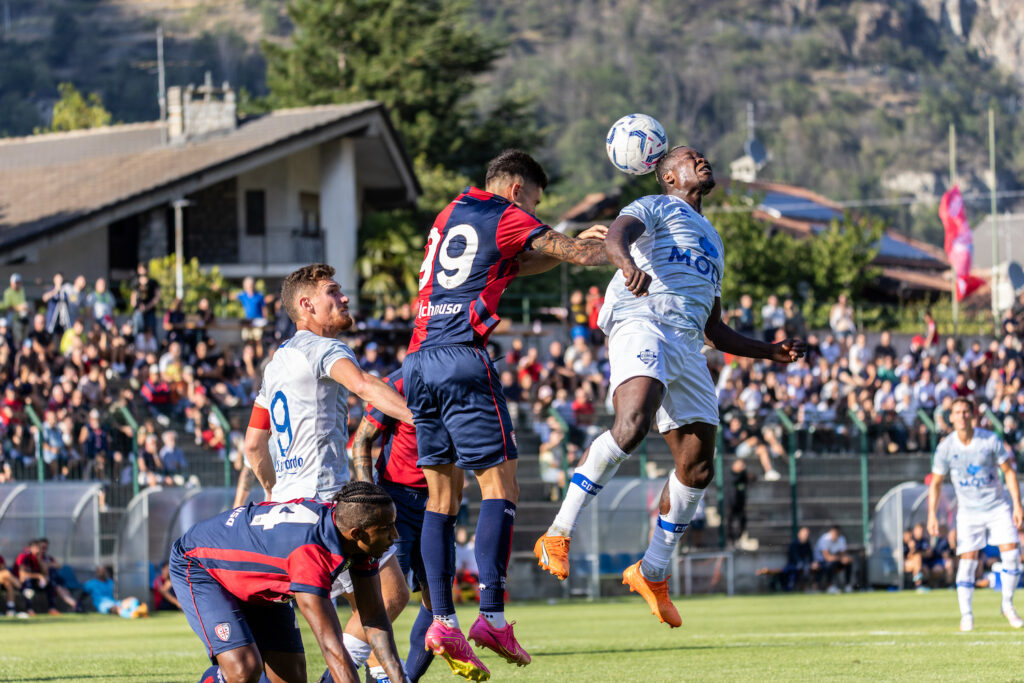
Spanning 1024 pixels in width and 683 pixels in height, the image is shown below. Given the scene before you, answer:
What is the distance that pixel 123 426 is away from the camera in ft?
70.2

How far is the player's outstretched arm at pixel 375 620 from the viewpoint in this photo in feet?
21.7

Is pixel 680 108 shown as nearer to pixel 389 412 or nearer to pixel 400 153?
pixel 400 153

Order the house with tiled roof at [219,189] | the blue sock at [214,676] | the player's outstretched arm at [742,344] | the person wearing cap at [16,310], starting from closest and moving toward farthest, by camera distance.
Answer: the blue sock at [214,676] → the player's outstretched arm at [742,344] → the person wearing cap at [16,310] → the house with tiled roof at [219,189]

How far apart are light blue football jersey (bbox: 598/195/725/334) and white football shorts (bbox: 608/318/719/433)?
8 centimetres

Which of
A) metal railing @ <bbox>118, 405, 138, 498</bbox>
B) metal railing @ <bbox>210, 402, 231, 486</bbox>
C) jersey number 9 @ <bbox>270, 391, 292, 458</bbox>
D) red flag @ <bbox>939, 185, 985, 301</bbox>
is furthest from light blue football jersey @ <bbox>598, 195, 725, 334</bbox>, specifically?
red flag @ <bbox>939, 185, 985, 301</bbox>

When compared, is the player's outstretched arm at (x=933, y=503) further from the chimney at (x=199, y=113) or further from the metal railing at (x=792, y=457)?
the chimney at (x=199, y=113)

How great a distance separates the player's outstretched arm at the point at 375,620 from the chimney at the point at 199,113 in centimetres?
3503

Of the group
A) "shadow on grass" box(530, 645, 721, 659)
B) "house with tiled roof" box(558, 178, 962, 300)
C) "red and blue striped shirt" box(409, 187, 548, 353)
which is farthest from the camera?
"house with tiled roof" box(558, 178, 962, 300)

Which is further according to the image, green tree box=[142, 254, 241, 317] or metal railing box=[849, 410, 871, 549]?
green tree box=[142, 254, 241, 317]

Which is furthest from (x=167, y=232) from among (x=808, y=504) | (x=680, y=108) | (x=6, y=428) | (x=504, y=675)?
(x=680, y=108)

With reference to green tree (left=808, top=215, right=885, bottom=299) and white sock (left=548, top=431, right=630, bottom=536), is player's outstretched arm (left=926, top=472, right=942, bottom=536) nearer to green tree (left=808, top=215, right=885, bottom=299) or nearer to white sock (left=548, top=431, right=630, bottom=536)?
white sock (left=548, top=431, right=630, bottom=536)

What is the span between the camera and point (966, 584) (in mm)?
13898

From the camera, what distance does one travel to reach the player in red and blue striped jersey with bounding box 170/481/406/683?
6414 millimetres

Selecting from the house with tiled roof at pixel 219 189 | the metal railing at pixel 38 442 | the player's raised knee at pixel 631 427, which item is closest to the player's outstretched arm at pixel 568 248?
the player's raised knee at pixel 631 427
